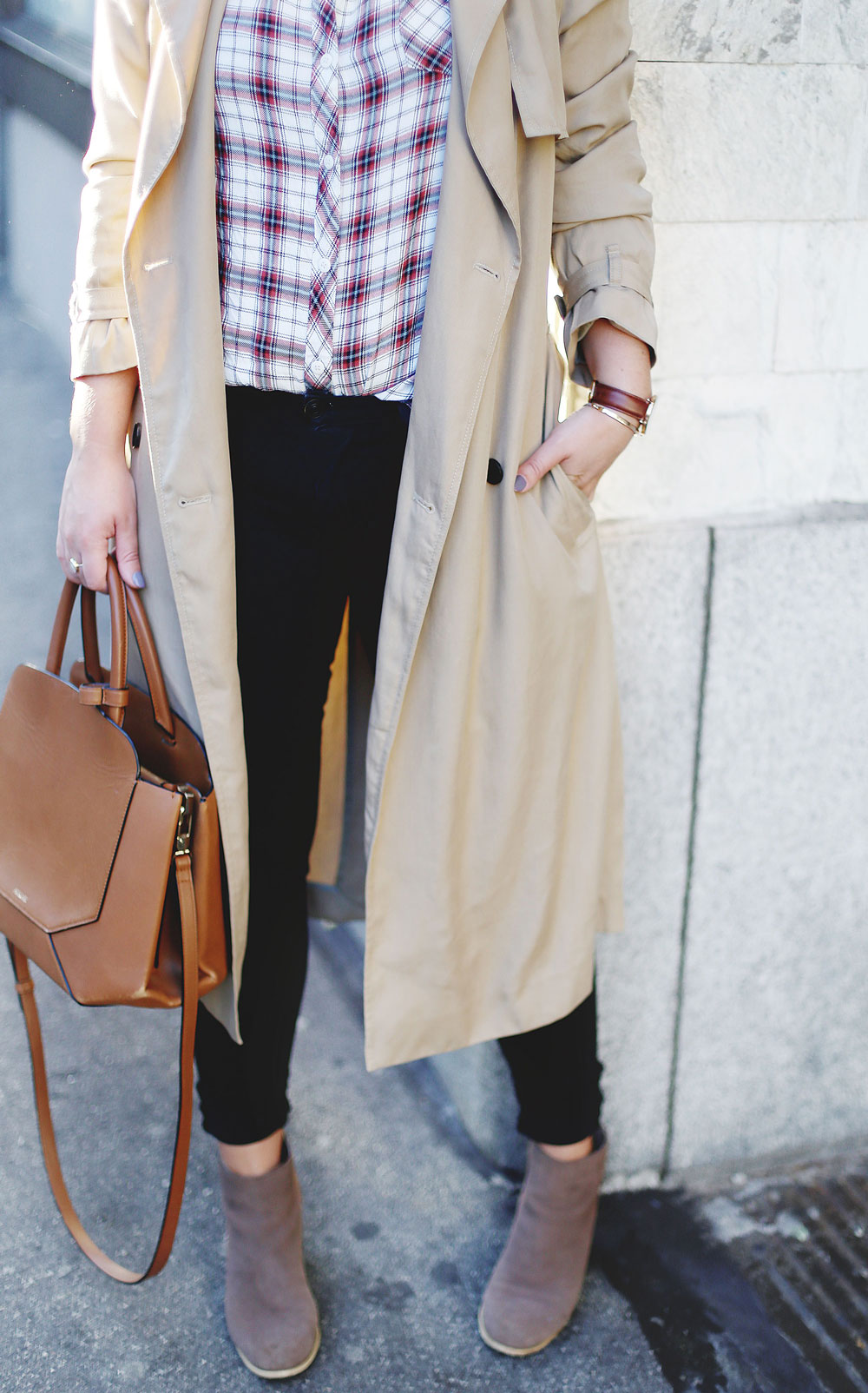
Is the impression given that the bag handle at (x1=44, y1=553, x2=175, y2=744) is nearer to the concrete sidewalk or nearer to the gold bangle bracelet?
the concrete sidewalk

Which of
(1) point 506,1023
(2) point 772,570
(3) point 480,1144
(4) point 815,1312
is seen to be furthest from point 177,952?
(4) point 815,1312

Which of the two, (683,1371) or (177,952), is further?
(683,1371)

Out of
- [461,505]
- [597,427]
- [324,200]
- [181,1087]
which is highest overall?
[324,200]

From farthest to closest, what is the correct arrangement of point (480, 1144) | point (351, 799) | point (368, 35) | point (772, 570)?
point (480, 1144) < point (351, 799) < point (772, 570) < point (368, 35)

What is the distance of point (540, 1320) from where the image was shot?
169 cm

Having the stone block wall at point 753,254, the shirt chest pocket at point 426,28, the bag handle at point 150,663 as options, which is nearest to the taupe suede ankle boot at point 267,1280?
the bag handle at point 150,663

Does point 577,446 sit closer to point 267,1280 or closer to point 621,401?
point 621,401

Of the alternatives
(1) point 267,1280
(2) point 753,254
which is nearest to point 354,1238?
(1) point 267,1280

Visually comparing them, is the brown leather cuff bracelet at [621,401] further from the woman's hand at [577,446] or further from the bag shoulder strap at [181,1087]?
the bag shoulder strap at [181,1087]

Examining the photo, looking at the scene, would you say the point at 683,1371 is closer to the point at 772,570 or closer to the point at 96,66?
the point at 772,570

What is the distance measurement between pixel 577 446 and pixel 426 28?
0.52 metres

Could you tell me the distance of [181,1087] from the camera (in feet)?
4.53

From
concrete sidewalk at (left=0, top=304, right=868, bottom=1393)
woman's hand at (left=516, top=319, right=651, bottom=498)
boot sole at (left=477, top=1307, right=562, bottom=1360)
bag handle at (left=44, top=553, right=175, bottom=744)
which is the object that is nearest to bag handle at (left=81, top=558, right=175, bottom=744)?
bag handle at (left=44, top=553, right=175, bottom=744)

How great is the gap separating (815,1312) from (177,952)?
4.17ft
